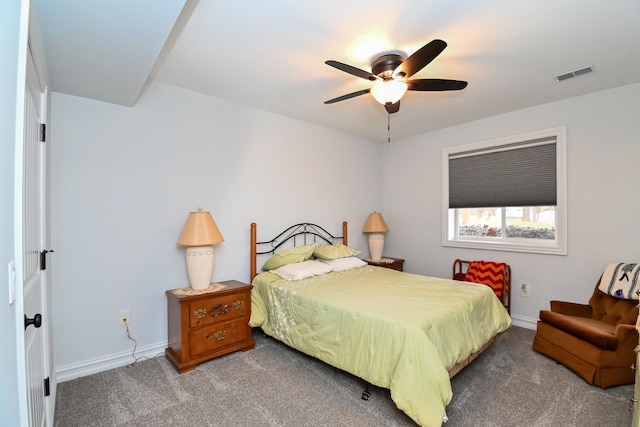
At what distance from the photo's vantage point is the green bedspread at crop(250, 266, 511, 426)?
1.85 m

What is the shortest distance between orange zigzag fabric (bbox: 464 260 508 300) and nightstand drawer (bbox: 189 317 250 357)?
2.82 meters

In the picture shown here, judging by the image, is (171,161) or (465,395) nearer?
(465,395)

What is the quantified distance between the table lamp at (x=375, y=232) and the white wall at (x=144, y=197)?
1.28 metres

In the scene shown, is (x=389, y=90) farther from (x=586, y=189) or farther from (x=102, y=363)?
(x=102, y=363)

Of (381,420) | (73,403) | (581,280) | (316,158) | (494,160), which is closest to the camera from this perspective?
(381,420)

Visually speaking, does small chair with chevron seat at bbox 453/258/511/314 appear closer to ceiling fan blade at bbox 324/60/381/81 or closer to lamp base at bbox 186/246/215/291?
ceiling fan blade at bbox 324/60/381/81

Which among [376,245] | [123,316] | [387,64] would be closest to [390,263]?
[376,245]

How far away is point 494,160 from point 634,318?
214cm

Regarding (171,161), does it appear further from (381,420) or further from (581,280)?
(581,280)

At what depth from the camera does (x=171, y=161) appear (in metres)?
2.94

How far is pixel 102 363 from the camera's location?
8.41ft

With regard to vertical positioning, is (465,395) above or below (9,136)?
below

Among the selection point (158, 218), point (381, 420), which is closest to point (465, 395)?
point (381, 420)

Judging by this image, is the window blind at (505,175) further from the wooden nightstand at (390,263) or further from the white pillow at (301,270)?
the white pillow at (301,270)
